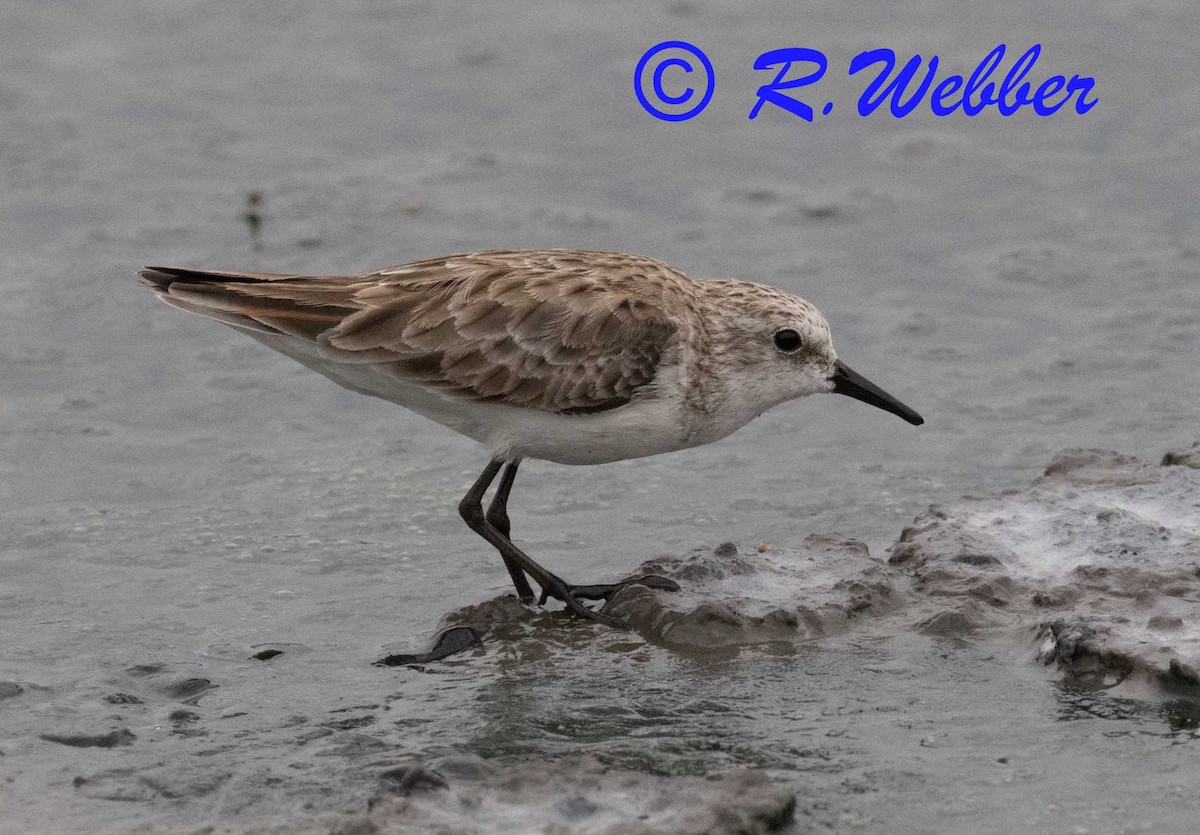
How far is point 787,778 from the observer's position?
637cm

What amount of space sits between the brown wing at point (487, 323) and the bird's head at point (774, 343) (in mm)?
287

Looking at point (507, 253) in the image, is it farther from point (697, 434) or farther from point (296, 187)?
point (296, 187)

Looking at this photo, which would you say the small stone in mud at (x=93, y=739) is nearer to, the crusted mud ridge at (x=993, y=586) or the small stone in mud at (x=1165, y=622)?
the crusted mud ridge at (x=993, y=586)

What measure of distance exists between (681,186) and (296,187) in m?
2.76

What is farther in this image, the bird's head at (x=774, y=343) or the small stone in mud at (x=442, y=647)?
the bird's head at (x=774, y=343)

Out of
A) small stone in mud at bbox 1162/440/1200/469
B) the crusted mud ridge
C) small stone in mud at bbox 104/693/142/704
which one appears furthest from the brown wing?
small stone in mud at bbox 1162/440/1200/469

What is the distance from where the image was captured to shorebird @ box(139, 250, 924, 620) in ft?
26.4

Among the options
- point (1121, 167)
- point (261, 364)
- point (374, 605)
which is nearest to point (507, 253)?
point (374, 605)

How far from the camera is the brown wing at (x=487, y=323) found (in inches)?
317

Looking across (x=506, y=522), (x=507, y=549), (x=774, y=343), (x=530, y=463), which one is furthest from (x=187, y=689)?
(x=530, y=463)

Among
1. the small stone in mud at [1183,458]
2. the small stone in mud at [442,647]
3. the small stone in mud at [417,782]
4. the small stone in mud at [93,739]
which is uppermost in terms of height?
the small stone in mud at [1183,458]

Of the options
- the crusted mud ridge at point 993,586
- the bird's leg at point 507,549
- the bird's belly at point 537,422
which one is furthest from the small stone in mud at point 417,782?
the bird's belly at point 537,422

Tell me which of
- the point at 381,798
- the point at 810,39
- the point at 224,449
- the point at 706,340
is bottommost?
the point at 381,798

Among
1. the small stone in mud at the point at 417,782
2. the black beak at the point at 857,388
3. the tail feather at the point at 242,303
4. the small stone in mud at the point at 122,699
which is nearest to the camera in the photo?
the small stone in mud at the point at 417,782
